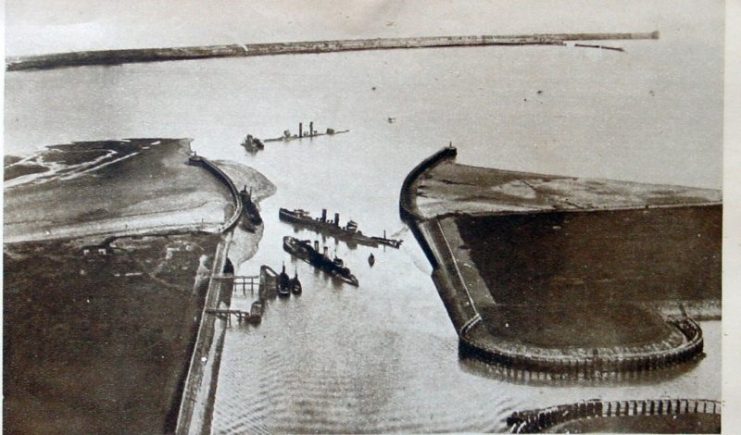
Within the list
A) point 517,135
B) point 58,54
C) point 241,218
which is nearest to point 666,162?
→ point 517,135

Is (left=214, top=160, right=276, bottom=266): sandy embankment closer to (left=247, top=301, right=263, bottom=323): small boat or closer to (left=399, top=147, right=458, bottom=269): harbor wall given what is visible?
(left=247, top=301, right=263, bottom=323): small boat

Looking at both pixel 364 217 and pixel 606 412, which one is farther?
pixel 364 217

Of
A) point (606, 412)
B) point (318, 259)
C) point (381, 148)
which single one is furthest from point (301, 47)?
point (606, 412)

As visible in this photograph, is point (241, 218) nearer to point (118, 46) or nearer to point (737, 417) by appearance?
point (118, 46)

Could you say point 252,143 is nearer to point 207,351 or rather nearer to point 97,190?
point 97,190

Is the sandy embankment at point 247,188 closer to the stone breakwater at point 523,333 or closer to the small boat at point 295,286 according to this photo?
the small boat at point 295,286

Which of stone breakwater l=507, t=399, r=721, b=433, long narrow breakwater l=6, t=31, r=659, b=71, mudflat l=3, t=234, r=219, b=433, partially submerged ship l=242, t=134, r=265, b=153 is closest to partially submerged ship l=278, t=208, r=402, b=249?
partially submerged ship l=242, t=134, r=265, b=153
